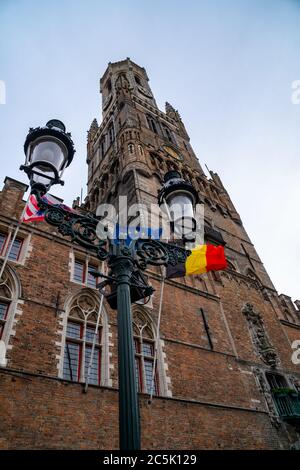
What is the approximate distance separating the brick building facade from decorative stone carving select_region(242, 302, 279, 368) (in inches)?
2.1

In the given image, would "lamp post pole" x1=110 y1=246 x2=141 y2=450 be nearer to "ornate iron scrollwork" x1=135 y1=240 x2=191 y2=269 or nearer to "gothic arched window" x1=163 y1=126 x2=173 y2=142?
"ornate iron scrollwork" x1=135 y1=240 x2=191 y2=269

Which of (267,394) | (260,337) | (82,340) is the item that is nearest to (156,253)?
(82,340)

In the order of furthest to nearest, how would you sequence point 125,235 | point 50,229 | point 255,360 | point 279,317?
Result: point 279,317
point 255,360
point 50,229
point 125,235

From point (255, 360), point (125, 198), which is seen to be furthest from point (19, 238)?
point (255, 360)

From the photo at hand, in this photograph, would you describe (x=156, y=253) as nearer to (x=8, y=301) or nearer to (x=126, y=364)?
(x=126, y=364)

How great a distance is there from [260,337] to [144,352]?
Result: 681 cm

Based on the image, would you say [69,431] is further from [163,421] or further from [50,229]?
[50,229]

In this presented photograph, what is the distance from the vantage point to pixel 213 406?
9.80m

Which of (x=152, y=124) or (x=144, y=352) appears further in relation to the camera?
(x=152, y=124)

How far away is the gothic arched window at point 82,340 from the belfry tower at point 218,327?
64.0 inches

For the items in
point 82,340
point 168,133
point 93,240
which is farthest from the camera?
point 168,133

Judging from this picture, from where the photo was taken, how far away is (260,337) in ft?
46.9

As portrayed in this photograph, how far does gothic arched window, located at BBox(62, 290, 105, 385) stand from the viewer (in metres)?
8.28

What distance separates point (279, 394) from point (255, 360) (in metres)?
1.48
